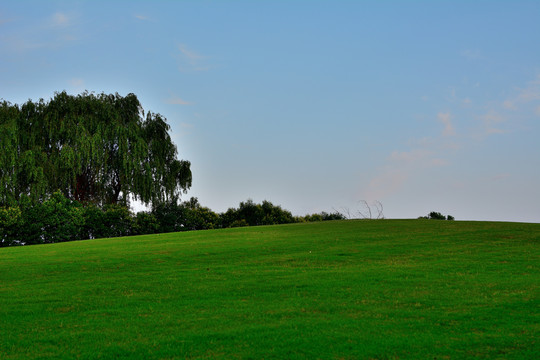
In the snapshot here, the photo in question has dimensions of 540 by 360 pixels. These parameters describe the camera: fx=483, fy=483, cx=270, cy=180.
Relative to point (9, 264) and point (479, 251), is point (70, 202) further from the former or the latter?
point (479, 251)

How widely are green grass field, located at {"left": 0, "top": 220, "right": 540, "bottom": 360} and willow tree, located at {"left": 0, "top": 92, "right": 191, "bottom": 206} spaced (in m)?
18.8

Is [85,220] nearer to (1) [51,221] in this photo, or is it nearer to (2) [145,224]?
(1) [51,221]

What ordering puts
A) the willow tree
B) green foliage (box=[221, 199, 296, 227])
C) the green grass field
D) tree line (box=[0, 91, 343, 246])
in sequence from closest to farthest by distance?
1. the green grass field
2. tree line (box=[0, 91, 343, 246])
3. the willow tree
4. green foliage (box=[221, 199, 296, 227])

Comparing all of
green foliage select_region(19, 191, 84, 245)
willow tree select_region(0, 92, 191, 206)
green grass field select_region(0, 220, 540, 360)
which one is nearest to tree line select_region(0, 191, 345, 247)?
green foliage select_region(19, 191, 84, 245)

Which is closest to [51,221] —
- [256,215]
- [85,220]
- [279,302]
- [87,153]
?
[85,220]

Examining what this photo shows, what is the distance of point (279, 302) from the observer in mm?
11836

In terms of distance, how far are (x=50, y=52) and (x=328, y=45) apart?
21.5 metres

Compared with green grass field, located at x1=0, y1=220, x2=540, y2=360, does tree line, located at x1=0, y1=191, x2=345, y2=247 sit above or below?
above

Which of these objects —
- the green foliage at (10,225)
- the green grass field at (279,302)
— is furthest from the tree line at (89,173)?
the green grass field at (279,302)

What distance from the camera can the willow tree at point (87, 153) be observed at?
40.4 metres

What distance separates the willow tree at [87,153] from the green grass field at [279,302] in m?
18.8

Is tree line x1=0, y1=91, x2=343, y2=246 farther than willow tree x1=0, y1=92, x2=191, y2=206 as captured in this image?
No

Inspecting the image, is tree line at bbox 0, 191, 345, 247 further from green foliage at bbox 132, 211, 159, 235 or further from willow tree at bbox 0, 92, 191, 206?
willow tree at bbox 0, 92, 191, 206

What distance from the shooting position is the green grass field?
849 cm
